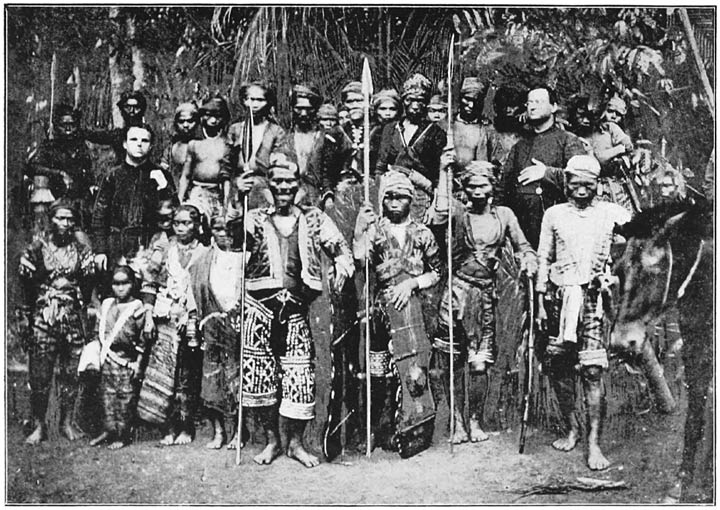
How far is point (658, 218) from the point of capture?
18.0 ft

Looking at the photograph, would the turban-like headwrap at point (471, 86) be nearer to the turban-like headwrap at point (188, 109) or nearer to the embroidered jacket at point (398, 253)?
the embroidered jacket at point (398, 253)

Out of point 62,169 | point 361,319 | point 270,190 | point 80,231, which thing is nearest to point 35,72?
point 62,169

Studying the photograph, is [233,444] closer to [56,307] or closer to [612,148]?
[56,307]

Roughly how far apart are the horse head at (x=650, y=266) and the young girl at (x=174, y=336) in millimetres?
2552

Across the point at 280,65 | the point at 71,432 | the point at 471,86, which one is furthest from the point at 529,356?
the point at 71,432

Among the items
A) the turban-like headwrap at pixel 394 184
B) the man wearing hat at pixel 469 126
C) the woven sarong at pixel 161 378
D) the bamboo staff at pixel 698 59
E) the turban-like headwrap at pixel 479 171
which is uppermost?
the bamboo staff at pixel 698 59

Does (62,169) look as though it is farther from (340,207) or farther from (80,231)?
(340,207)

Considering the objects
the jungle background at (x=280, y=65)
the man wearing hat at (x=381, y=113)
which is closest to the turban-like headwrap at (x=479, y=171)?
the jungle background at (x=280, y=65)

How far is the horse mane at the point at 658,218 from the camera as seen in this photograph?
18.0ft

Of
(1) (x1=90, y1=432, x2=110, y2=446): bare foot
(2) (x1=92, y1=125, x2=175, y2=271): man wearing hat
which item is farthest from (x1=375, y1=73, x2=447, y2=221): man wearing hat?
(1) (x1=90, y1=432, x2=110, y2=446): bare foot

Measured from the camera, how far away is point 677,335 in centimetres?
547

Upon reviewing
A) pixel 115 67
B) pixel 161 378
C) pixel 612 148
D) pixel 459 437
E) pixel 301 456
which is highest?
pixel 115 67

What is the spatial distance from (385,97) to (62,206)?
205 centimetres

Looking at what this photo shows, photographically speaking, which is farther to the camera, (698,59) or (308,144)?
(698,59)
